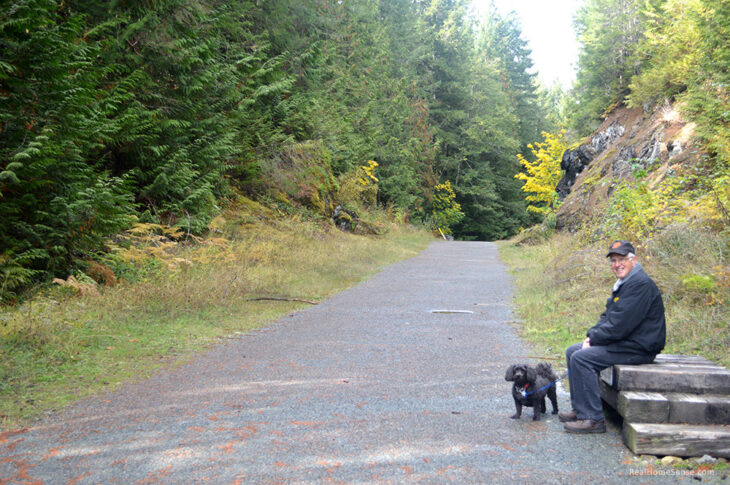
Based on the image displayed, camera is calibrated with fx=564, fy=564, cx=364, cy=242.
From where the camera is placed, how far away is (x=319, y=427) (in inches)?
192

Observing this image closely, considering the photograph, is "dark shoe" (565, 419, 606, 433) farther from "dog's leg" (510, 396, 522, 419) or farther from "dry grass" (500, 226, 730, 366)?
"dry grass" (500, 226, 730, 366)

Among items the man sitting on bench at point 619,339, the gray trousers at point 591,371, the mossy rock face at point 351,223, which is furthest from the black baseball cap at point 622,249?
the mossy rock face at point 351,223

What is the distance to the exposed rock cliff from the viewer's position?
51.8ft

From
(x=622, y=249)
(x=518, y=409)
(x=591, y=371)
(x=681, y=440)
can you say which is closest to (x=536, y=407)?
(x=518, y=409)

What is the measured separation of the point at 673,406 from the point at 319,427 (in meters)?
2.90

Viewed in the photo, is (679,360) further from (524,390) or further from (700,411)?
(524,390)

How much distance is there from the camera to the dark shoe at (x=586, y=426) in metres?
4.89

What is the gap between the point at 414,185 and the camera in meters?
40.5

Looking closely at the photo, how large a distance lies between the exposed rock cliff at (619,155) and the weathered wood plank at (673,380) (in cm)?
863

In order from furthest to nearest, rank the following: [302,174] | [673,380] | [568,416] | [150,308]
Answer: [302,174]
[150,308]
[568,416]
[673,380]

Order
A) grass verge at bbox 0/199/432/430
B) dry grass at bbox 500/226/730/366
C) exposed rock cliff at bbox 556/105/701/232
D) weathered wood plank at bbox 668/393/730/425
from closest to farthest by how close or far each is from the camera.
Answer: weathered wood plank at bbox 668/393/730/425 → grass verge at bbox 0/199/432/430 → dry grass at bbox 500/226/730/366 → exposed rock cliff at bbox 556/105/701/232

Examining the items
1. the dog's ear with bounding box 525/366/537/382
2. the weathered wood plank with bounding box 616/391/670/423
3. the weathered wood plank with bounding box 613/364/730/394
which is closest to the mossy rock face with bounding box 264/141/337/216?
the dog's ear with bounding box 525/366/537/382

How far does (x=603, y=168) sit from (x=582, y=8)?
1415 inches

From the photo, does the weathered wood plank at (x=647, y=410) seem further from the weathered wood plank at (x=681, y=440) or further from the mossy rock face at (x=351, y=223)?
the mossy rock face at (x=351, y=223)
